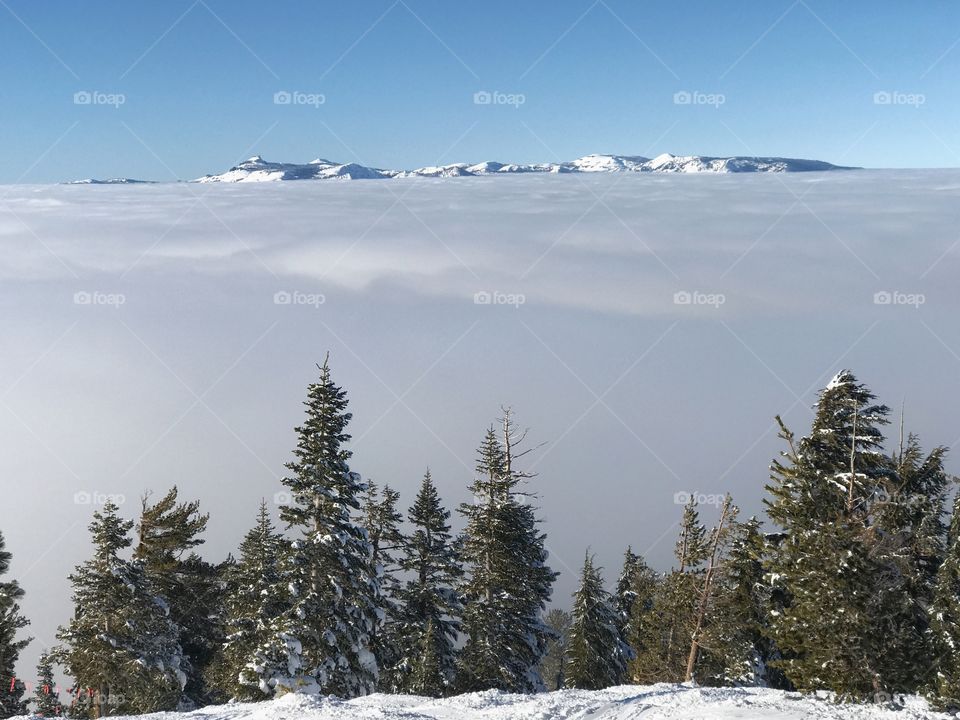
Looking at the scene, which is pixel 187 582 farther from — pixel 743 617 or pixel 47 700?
pixel 743 617

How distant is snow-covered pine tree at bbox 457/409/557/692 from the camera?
40844 mm

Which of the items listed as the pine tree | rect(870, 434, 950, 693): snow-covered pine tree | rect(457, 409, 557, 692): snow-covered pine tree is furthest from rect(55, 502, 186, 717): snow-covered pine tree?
rect(870, 434, 950, 693): snow-covered pine tree

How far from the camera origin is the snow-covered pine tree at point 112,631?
34.4 m

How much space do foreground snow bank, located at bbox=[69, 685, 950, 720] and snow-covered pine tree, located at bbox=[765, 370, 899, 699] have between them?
1340mm

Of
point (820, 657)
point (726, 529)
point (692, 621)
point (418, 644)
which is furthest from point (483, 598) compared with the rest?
point (820, 657)

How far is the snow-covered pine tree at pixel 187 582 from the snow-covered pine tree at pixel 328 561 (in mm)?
9148

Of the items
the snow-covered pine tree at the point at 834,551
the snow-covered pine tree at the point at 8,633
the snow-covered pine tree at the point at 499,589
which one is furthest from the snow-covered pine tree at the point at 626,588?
Answer: the snow-covered pine tree at the point at 8,633

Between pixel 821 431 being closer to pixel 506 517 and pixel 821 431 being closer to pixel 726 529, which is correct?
pixel 726 529

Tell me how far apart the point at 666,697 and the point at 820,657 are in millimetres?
5364

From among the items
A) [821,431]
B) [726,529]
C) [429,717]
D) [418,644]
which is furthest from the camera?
[418,644]

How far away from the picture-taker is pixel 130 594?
115 ft

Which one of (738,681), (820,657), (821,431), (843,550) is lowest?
(738,681)

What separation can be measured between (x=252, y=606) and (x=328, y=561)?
1187cm

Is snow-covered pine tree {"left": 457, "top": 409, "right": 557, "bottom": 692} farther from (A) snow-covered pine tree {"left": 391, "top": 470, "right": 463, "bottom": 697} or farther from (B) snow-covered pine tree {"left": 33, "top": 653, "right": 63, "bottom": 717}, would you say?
(B) snow-covered pine tree {"left": 33, "top": 653, "right": 63, "bottom": 717}
